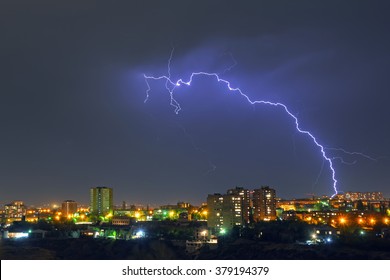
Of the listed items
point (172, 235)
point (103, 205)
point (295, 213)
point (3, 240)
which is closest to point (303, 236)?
point (172, 235)

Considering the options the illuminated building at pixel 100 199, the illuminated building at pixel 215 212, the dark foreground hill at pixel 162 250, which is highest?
the illuminated building at pixel 100 199

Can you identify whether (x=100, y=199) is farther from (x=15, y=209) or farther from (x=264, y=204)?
(x=264, y=204)

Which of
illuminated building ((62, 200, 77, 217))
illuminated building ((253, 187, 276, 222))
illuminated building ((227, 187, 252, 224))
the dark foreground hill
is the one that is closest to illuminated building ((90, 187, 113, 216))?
illuminated building ((62, 200, 77, 217))

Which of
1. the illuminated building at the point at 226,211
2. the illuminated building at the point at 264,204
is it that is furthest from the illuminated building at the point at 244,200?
the illuminated building at the point at 264,204

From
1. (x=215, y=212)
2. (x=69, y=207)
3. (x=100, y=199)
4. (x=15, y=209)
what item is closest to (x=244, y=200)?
(x=215, y=212)

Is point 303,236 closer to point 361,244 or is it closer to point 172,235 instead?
point 361,244

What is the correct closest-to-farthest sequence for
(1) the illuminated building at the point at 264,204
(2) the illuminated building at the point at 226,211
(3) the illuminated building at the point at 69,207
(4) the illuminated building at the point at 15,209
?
(2) the illuminated building at the point at 226,211 < (1) the illuminated building at the point at 264,204 < (3) the illuminated building at the point at 69,207 < (4) the illuminated building at the point at 15,209

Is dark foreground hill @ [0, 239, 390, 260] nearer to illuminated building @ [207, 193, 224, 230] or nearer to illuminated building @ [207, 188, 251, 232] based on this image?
illuminated building @ [207, 193, 224, 230]

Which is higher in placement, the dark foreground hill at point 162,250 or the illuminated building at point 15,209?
the illuminated building at point 15,209

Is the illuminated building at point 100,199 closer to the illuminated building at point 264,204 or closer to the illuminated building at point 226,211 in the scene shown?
the illuminated building at point 264,204
